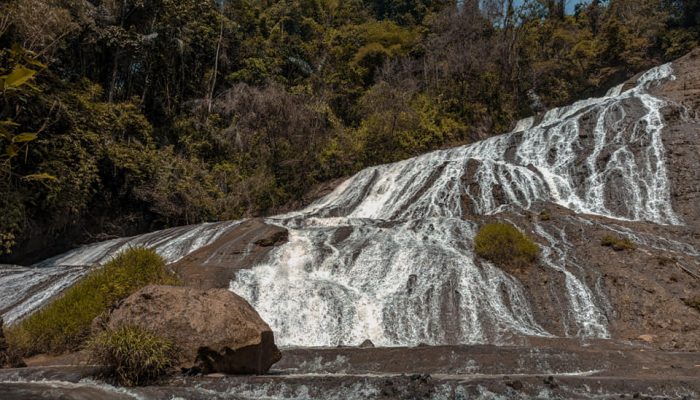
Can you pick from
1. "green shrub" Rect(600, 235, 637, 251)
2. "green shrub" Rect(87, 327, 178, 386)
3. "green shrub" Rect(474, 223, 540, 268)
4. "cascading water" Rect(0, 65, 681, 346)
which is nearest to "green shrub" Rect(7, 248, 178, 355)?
"green shrub" Rect(87, 327, 178, 386)

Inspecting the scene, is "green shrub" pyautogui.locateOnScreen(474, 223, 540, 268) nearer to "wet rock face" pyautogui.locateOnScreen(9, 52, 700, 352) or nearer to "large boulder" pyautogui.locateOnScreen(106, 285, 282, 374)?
"wet rock face" pyautogui.locateOnScreen(9, 52, 700, 352)

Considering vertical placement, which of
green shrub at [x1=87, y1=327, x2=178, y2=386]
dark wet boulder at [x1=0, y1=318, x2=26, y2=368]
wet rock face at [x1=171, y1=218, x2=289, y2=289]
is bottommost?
dark wet boulder at [x1=0, y1=318, x2=26, y2=368]

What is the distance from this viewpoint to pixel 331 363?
9.00m

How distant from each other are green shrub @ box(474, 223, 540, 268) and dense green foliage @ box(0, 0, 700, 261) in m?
16.4

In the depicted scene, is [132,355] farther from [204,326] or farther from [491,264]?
[491,264]

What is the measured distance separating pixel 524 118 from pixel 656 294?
28.3 m

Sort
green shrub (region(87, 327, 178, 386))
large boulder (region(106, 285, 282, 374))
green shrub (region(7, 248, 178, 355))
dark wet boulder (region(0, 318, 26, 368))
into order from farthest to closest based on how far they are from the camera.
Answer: green shrub (region(7, 248, 178, 355)) → dark wet boulder (region(0, 318, 26, 368)) → large boulder (region(106, 285, 282, 374)) → green shrub (region(87, 327, 178, 386))

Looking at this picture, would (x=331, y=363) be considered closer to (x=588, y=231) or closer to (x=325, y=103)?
(x=588, y=231)

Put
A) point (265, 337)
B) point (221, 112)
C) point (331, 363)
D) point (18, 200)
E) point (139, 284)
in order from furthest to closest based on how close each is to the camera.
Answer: point (221, 112), point (18, 200), point (139, 284), point (331, 363), point (265, 337)

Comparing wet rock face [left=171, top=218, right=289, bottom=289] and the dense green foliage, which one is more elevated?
the dense green foliage

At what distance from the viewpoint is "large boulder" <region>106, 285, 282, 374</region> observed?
7.74 metres

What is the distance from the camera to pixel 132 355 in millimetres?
7207

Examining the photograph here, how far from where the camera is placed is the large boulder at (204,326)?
305 inches

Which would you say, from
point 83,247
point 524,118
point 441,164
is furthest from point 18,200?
point 524,118
